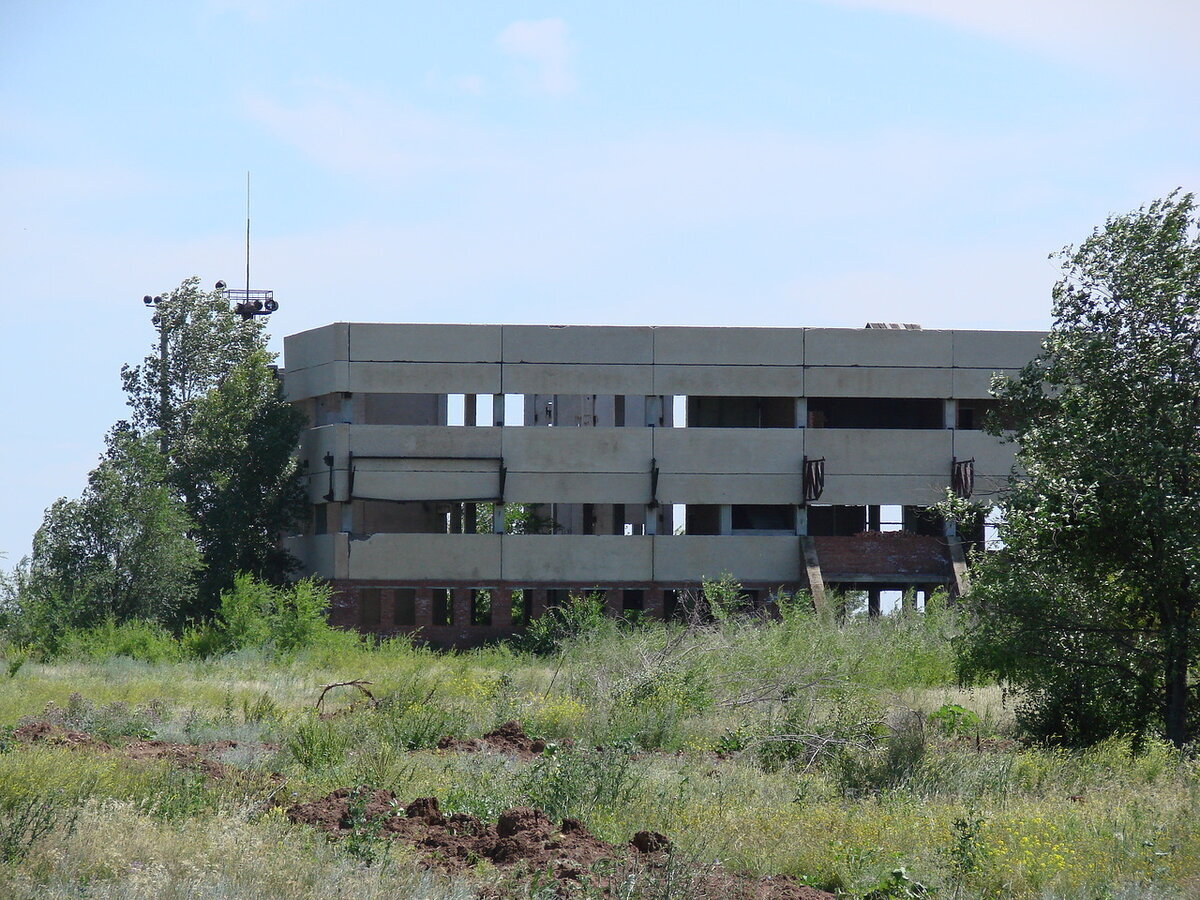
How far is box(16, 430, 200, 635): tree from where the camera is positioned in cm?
4350

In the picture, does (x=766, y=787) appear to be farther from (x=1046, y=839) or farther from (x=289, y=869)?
(x=289, y=869)

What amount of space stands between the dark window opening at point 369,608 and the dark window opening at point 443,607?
2059 mm

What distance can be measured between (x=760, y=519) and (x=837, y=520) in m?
3.66

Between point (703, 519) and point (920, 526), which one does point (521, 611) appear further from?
point (920, 526)

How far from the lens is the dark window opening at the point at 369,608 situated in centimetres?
4506

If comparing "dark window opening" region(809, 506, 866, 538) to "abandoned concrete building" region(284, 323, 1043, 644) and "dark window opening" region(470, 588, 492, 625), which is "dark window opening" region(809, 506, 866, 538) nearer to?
"abandoned concrete building" region(284, 323, 1043, 644)

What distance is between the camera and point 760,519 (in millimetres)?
49250

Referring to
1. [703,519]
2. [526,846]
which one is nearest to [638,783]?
[526,846]

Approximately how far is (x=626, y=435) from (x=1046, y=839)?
3368cm

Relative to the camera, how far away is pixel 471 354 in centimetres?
4488

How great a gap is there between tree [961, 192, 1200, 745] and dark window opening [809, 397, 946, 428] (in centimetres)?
3041

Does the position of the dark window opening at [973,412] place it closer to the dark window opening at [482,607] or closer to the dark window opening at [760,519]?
the dark window opening at [760,519]

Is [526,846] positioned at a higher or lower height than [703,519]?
lower

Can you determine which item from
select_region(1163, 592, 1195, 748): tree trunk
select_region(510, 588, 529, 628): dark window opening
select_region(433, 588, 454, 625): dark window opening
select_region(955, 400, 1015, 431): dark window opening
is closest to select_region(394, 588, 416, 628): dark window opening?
select_region(433, 588, 454, 625): dark window opening
